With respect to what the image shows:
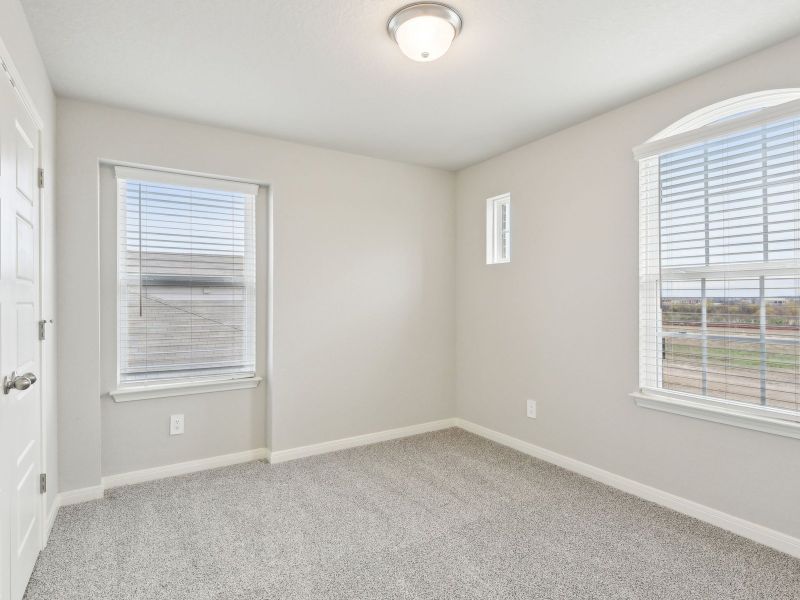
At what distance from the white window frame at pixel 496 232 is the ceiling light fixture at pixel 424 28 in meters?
1.99

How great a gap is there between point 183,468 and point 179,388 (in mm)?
550

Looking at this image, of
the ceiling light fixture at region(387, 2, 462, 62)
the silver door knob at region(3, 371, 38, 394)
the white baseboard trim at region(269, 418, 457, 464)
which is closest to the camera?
the silver door knob at region(3, 371, 38, 394)

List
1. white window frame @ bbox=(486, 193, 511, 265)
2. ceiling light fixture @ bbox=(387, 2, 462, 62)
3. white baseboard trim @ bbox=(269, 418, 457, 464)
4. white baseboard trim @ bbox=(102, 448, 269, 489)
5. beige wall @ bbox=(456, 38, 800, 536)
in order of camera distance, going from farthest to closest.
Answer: white window frame @ bbox=(486, 193, 511, 265), white baseboard trim @ bbox=(269, 418, 457, 464), white baseboard trim @ bbox=(102, 448, 269, 489), beige wall @ bbox=(456, 38, 800, 536), ceiling light fixture @ bbox=(387, 2, 462, 62)

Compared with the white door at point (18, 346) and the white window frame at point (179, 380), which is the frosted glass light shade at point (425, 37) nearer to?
the white door at point (18, 346)

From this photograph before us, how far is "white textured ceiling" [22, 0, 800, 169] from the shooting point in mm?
1943

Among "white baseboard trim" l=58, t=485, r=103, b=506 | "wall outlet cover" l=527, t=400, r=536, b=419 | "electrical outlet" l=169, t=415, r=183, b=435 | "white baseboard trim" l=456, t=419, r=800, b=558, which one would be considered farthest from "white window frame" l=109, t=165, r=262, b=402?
"white baseboard trim" l=456, t=419, r=800, b=558

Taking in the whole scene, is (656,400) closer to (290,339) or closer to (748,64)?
(748,64)

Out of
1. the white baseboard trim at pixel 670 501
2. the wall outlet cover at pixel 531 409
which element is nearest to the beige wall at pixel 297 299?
the wall outlet cover at pixel 531 409

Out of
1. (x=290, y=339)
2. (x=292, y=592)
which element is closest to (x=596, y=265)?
(x=290, y=339)

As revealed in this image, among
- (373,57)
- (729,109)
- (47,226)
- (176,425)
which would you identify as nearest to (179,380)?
(176,425)

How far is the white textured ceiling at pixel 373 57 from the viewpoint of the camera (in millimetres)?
1943

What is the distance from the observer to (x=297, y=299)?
353 centimetres

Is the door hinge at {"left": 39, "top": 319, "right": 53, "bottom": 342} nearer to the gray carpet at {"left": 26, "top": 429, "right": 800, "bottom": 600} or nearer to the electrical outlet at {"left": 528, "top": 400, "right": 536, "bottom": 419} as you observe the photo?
the gray carpet at {"left": 26, "top": 429, "right": 800, "bottom": 600}

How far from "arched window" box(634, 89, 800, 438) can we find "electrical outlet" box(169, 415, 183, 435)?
2978 millimetres
